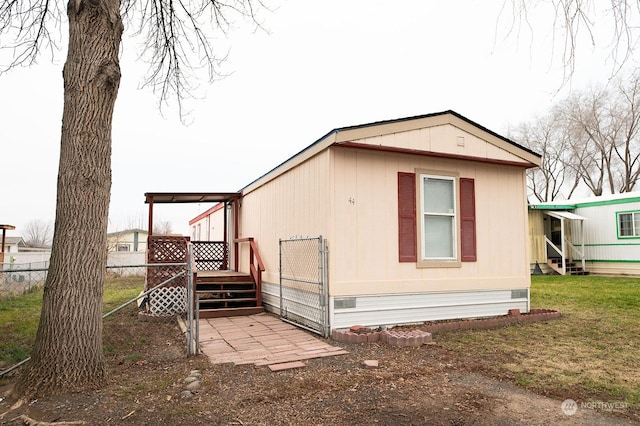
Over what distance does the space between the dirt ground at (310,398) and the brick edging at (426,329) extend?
584 millimetres

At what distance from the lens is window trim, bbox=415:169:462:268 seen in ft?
22.8

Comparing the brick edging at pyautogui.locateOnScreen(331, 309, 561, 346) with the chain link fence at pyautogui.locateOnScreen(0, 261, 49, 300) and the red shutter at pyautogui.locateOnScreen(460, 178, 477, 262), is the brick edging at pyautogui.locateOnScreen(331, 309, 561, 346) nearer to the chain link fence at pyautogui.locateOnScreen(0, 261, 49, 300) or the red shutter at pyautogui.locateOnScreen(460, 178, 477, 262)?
the red shutter at pyautogui.locateOnScreen(460, 178, 477, 262)

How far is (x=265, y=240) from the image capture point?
30.8ft

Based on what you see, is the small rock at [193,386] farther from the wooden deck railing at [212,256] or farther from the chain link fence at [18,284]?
the chain link fence at [18,284]

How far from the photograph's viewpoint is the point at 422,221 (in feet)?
22.9

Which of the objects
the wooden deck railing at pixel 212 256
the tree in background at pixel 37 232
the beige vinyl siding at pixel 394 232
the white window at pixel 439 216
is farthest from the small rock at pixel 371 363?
the tree in background at pixel 37 232

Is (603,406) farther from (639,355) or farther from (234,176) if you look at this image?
(234,176)

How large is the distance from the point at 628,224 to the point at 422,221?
41.5ft

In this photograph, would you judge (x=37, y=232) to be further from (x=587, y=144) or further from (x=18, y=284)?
(x=587, y=144)

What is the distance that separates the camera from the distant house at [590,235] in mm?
15438

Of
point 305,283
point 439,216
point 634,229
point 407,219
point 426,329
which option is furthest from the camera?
point 634,229

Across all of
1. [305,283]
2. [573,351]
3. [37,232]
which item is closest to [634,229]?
[573,351]

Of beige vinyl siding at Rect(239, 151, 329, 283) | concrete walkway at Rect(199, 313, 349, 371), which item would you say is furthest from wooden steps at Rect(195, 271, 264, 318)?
concrete walkway at Rect(199, 313, 349, 371)

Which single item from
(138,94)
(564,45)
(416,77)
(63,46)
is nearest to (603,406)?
(564,45)
